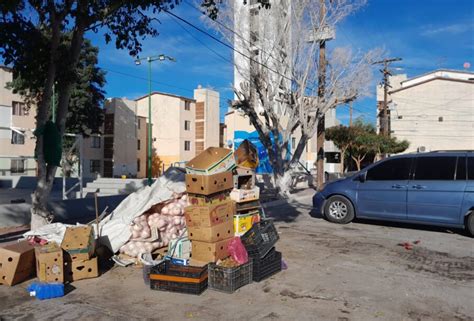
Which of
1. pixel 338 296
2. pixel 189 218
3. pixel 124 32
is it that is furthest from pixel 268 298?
pixel 124 32

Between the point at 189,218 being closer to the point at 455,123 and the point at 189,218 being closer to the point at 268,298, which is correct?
the point at 268,298

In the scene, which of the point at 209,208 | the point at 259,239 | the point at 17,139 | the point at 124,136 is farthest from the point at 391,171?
the point at 124,136

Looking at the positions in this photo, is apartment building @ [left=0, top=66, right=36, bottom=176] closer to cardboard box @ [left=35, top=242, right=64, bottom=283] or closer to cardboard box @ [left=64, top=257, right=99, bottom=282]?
cardboard box @ [left=64, top=257, right=99, bottom=282]

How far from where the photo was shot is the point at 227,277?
523cm

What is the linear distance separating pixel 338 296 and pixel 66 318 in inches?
121

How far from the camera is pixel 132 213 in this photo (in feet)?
22.9

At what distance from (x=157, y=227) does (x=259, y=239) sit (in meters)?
1.91

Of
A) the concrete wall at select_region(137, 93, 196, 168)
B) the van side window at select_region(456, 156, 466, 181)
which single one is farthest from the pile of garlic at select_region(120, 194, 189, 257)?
the concrete wall at select_region(137, 93, 196, 168)

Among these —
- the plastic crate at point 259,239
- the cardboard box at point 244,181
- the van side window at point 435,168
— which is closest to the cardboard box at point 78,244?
the plastic crate at point 259,239

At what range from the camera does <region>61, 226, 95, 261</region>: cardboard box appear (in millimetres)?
5820

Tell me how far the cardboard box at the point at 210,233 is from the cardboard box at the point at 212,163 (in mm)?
786

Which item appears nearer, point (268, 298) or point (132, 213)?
point (268, 298)

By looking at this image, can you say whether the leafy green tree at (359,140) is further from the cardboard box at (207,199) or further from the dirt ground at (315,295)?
the cardboard box at (207,199)

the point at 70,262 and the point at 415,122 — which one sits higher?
the point at 415,122
